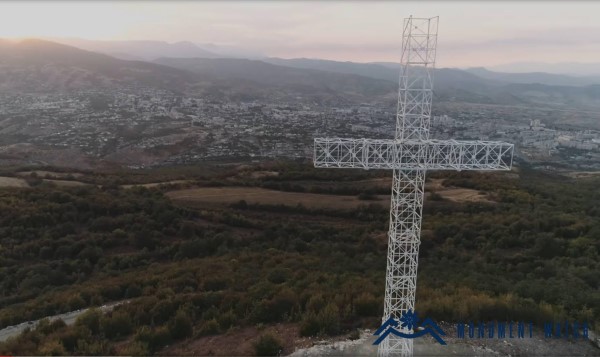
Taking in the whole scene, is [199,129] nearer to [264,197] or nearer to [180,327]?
[264,197]

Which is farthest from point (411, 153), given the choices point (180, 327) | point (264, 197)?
point (264, 197)

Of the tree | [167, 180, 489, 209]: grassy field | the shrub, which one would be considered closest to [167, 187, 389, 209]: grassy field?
[167, 180, 489, 209]: grassy field

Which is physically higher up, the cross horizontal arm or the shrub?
the cross horizontal arm

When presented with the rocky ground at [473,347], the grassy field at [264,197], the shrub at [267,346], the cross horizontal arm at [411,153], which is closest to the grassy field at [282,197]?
the grassy field at [264,197]

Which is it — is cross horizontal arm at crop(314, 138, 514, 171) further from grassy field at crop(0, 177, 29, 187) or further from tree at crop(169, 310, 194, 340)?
grassy field at crop(0, 177, 29, 187)

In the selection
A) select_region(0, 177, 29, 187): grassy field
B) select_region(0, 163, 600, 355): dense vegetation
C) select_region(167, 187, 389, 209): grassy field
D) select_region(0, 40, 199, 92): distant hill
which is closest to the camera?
select_region(0, 163, 600, 355): dense vegetation

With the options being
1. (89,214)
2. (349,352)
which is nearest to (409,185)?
(349,352)
